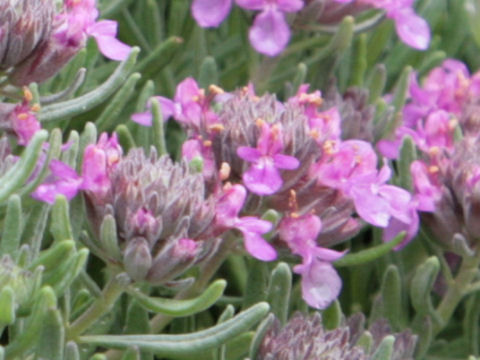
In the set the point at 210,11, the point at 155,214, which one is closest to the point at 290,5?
the point at 210,11

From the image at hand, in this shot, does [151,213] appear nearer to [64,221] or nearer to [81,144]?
[64,221]

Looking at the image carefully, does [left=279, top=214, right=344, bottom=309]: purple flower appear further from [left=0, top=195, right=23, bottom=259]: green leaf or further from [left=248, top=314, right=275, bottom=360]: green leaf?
[left=0, top=195, right=23, bottom=259]: green leaf

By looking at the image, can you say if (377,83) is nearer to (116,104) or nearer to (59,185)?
(116,104)

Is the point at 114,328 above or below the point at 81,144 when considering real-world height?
below

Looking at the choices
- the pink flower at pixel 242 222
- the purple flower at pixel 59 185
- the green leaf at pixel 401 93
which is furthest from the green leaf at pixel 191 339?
the green leaf at pixel 401 93

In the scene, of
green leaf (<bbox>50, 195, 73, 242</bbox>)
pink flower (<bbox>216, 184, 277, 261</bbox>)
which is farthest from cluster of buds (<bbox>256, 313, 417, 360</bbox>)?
green leaf (<bbox>50, 195, 73, 242</bbox>)

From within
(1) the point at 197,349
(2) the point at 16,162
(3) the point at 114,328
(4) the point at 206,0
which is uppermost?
(2) the point at 16,162

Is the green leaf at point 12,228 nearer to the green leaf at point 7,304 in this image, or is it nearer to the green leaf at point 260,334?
the green leaf at point 7,304

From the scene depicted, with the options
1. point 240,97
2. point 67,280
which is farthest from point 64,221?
point 240,97
